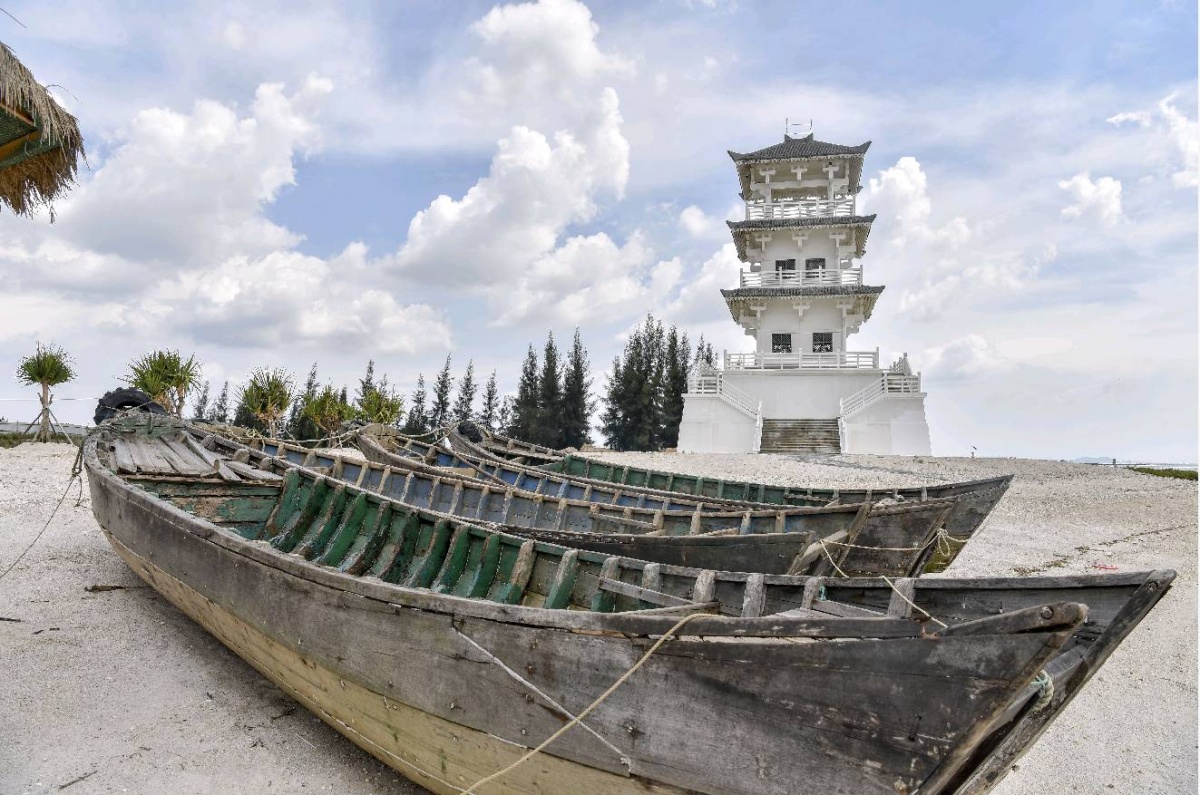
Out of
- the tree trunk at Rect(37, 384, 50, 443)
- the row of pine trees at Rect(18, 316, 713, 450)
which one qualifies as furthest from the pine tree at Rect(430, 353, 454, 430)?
the tree trunk at Rect(37, 384, 50, 443)

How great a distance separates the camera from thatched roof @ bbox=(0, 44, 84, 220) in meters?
5.47

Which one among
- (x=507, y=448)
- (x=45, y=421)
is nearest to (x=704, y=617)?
(x=507, y=448)

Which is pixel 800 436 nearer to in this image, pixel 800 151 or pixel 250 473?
pixel 800 151

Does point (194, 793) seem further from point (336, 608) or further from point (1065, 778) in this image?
point (1065, 778)

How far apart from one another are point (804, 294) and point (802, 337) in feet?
6.53

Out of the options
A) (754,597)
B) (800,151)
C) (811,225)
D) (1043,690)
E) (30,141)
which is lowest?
(1043,690)

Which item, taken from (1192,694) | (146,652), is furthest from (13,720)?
(1192,694)

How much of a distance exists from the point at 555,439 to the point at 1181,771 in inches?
1562

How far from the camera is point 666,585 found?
142 inches

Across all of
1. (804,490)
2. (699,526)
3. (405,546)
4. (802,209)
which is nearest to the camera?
(405,546)

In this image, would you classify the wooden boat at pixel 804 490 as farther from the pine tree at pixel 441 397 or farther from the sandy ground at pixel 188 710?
the pine tree at pixel 441 397

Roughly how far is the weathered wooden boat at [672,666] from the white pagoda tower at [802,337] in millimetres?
21585

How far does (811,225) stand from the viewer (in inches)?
1127

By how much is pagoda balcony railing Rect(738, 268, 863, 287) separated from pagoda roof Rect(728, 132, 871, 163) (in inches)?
220
